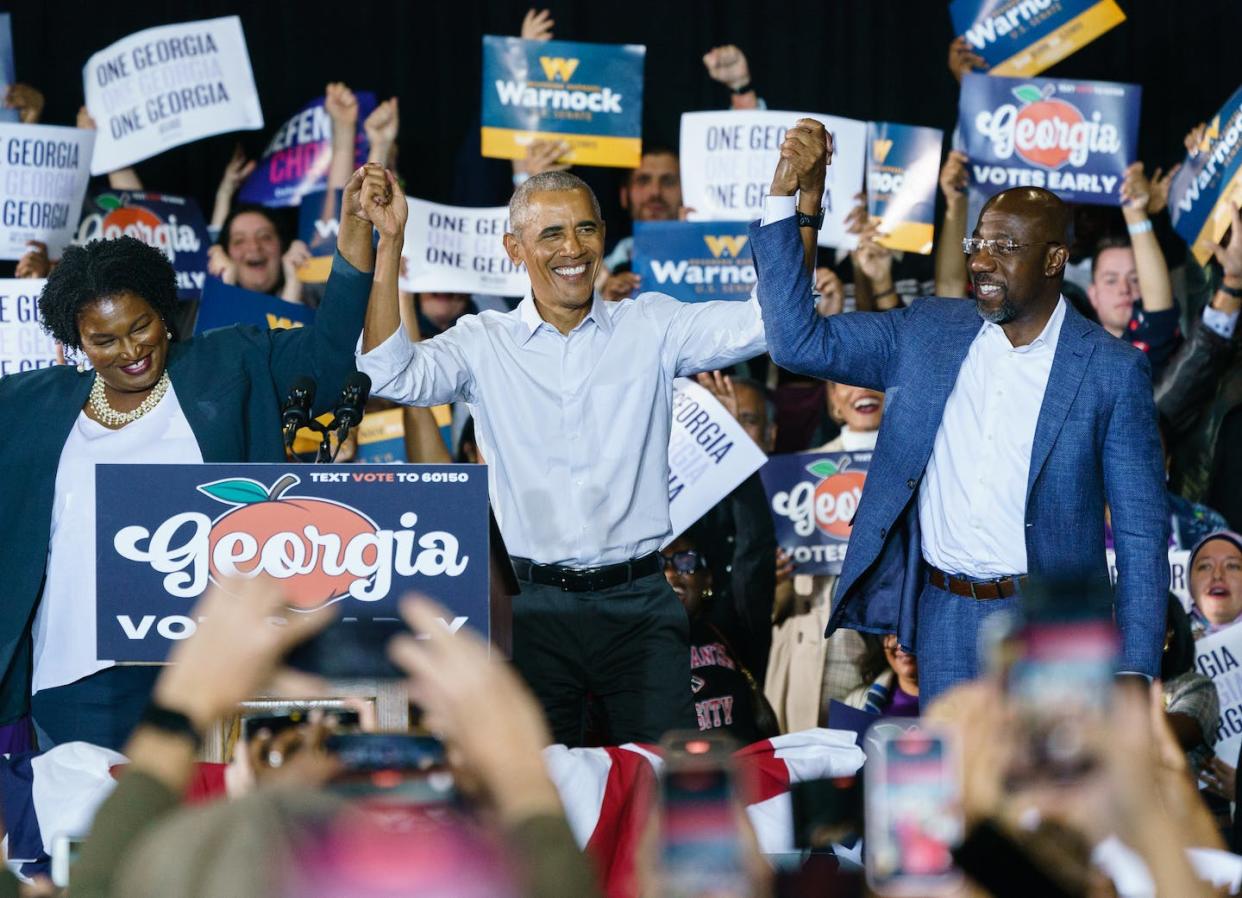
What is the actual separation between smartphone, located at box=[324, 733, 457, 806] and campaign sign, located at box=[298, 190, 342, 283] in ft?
14.6

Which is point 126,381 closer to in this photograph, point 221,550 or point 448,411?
point 221,550

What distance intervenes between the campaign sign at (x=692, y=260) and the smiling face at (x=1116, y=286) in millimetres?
A: 1317

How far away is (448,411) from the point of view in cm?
562

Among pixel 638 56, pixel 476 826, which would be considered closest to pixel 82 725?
pixel 476 826

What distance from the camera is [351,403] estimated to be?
289 centimetres

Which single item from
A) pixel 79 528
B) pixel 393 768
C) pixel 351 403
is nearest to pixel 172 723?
pixel 393 768

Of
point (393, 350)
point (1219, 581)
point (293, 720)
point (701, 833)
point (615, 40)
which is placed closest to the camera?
point (701, 833)

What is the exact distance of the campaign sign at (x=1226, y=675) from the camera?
504 centimetres

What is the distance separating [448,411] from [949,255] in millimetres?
1908

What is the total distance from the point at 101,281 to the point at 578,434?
103 cm

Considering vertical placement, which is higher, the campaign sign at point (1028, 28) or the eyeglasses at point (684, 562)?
the campaign sign at point (1028, 28)

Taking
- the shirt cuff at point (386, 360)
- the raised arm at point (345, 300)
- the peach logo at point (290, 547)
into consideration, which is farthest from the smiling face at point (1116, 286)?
the peach logo at point (290, 547)

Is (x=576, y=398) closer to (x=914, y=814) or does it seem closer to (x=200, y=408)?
(x=200, y=408)

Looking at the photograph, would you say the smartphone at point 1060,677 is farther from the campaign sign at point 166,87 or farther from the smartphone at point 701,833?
the campaign sign at point 166,87
